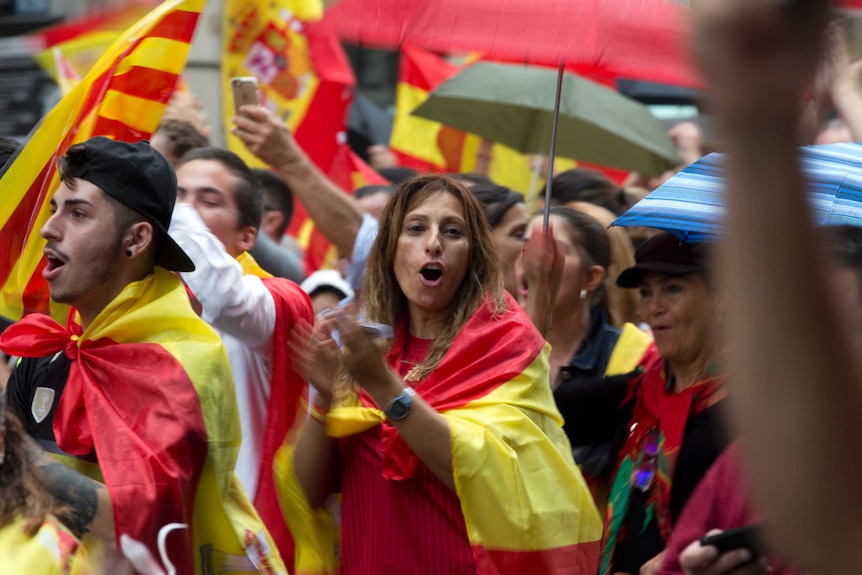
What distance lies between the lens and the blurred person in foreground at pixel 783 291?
87 cm

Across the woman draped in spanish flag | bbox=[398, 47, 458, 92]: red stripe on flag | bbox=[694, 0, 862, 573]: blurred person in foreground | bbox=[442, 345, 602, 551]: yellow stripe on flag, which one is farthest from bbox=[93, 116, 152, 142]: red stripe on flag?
bbox=[398, 47, 458, 92]: red stripe on flag

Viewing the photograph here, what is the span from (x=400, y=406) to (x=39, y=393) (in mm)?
1001

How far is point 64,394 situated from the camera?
3240 mm

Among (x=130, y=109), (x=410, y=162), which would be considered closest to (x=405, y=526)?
(x=130, y=109)

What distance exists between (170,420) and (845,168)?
1891mm

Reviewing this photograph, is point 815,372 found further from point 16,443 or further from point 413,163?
point 413,163

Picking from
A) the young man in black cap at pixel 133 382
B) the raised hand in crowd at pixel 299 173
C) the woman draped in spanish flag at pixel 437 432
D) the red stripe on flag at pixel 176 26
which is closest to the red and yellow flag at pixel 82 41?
the raised hand in crowd at pixel 299 173

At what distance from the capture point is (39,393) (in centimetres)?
335

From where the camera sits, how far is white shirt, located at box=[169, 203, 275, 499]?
388cm

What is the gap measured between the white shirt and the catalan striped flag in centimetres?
37

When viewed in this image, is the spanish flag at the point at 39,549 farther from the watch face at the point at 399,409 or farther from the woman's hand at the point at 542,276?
the woman's hand at the point at 542,276

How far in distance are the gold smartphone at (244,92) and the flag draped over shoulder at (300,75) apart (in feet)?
7.29

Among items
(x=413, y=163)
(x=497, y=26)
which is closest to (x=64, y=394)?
(x=497, y=26)

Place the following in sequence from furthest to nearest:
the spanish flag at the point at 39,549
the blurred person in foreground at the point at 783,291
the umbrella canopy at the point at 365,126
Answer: the umbrella canopy at the point at 365,126 < the spanish flag at the point at 39,549 < the blurred person in foreground at the point at 783,291
